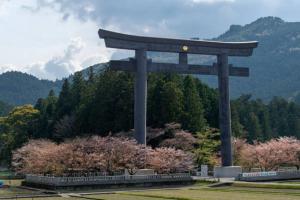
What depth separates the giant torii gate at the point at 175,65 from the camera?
42.7 metres

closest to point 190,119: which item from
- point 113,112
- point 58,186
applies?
point 113,112

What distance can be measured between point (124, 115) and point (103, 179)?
26.1m

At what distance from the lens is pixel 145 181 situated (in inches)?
1630

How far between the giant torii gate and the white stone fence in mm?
3170

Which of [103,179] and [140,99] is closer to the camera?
[103,179]

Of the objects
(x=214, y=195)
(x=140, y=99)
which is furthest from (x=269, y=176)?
(x=214, y=195)

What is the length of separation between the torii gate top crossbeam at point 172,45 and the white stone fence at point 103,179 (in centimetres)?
1043

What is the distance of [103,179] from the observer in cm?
4031

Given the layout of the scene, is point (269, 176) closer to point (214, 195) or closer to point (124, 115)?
point (214, 195)

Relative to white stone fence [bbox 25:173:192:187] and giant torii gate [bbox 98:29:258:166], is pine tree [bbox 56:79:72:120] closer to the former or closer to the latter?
white stone fence [bbox 25:173:192:187]

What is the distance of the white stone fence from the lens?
3850cm

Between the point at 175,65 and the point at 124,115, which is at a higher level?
the point at 175,65

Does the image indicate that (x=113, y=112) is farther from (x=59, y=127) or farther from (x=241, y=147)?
(x=241, y=147)

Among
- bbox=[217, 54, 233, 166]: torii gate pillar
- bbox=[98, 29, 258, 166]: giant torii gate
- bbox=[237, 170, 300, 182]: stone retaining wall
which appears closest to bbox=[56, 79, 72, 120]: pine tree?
bbox=[98, 29, 258, 166]: giant torii gate
